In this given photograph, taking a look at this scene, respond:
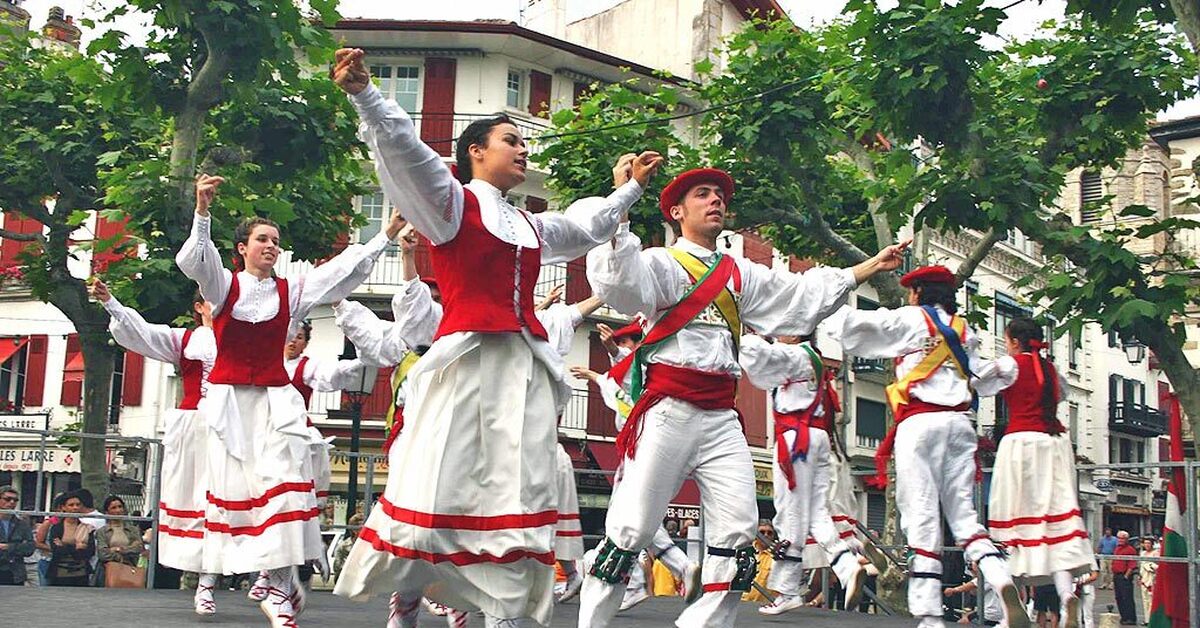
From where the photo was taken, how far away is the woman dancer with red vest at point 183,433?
28.0 ft

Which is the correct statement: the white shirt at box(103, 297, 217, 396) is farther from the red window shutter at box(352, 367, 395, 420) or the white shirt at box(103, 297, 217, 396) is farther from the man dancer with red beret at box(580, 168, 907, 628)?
the red window shutter at box(352, 367, 395, 420)

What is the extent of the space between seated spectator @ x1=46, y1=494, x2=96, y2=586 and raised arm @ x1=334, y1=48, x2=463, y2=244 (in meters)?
7.99

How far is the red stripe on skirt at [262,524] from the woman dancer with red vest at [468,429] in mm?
2196

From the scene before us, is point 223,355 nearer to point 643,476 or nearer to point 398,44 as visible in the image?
point 643,476

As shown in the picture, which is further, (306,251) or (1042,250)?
(306,251)

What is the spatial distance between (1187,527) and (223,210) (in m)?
9.66

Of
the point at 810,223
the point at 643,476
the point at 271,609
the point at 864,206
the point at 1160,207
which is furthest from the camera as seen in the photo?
the point at 1160,207

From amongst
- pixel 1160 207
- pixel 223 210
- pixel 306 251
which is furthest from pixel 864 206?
pixel 1160 207

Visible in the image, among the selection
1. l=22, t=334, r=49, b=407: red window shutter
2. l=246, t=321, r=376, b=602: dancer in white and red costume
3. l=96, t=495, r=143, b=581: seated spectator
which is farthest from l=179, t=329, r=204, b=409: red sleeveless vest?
l=22, t=334, r=49, b=407: red window shutter

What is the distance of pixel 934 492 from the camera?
26.2ft

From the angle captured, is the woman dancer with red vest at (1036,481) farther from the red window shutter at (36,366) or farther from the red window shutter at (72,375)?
the red window shutter at (36,366)

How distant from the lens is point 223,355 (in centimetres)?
758

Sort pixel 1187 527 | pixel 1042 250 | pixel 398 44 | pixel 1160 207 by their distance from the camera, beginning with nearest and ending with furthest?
pixel 1187 527 < pixel 1042 250 < pixel 398 44 < pixel 1160 207

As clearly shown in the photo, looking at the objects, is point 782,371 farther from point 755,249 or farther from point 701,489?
point 755,249
